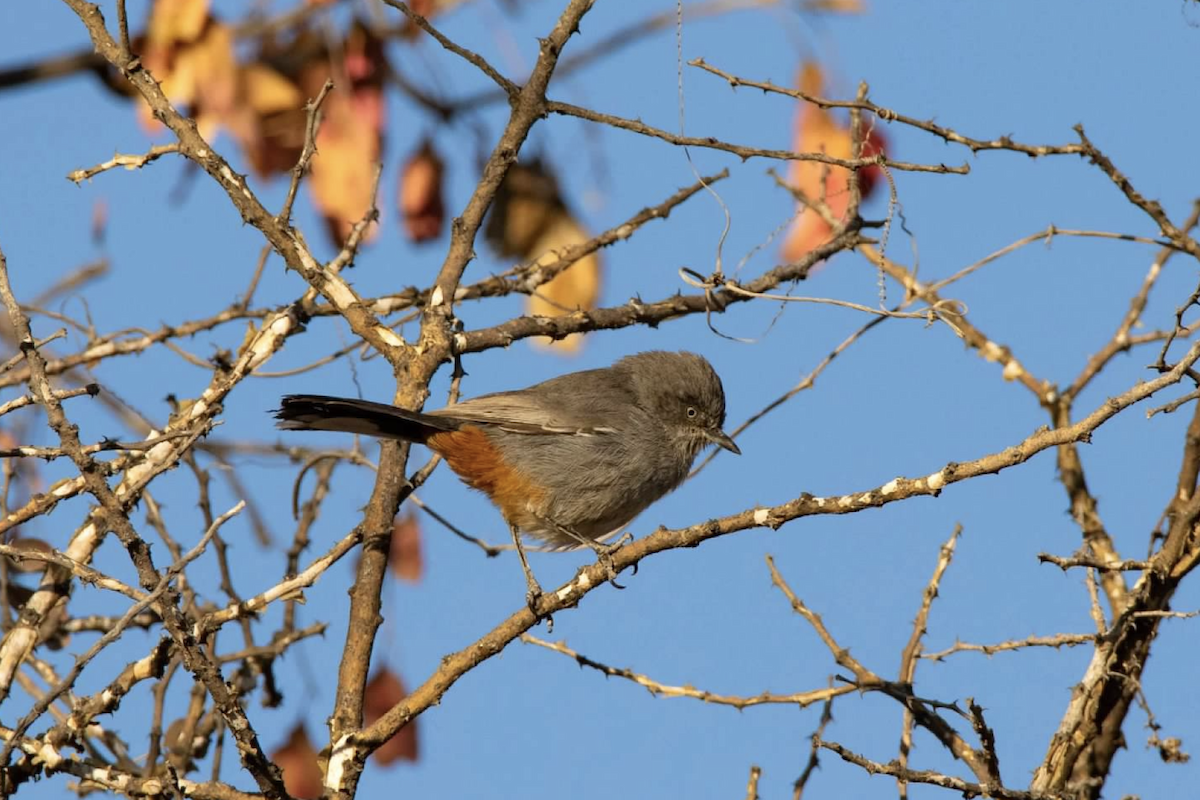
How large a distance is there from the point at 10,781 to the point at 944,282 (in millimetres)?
3473

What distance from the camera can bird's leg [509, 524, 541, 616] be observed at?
4046 millimetres

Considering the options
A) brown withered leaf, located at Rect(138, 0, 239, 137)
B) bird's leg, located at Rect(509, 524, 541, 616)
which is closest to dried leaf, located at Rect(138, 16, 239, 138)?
brown withered leaf, located at Rect(138, 0, 239, 137)

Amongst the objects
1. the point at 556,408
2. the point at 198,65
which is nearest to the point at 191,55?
the point at 198,65

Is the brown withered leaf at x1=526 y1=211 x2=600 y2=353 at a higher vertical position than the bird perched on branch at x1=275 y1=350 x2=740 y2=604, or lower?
higher

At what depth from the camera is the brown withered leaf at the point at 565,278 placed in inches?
225

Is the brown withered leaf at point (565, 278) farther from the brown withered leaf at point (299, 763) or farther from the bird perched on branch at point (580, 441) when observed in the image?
the brown withered leaf at point (299, 763)

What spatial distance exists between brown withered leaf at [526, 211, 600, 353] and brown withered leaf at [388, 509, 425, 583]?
1.11 meters

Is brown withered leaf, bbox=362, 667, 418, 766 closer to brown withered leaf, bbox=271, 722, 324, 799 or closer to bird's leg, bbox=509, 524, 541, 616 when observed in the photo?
brown withered leaf, bbox=271, 722, 324, 799

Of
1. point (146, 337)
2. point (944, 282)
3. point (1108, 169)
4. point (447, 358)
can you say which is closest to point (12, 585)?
point (146, 337)

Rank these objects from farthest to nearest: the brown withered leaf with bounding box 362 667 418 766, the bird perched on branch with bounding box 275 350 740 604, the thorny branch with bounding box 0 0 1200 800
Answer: the brown withered leaf with bounding box 362 667 418 766, the bird perched on branch with bounding box 275 350 740 604, the thorny branch with bounding box 0 0 1200 800

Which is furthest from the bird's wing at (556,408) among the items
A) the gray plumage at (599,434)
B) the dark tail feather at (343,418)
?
the dark tail feather at (343,418)

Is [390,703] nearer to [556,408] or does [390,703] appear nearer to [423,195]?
[556,408]

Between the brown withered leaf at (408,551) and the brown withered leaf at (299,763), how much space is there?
2.63 ft

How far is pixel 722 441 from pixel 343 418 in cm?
204
